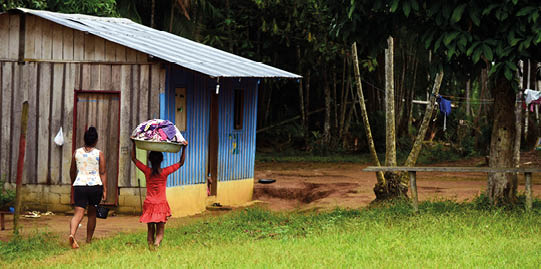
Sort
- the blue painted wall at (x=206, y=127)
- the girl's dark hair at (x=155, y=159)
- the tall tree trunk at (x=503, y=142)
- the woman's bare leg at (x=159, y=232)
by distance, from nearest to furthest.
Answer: the girl's dark hair at (x=155, y=159), the woman's bare leg at (x=159, y=232), the tall tree trunk at (x=503, y=142), the blue painted wall at (x=206, y=127)

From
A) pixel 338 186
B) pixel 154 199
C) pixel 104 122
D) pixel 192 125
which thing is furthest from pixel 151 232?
pixel 338 186

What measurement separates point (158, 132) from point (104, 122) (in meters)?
4.98

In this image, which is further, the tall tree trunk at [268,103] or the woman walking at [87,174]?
the tall tree trunk at [268,103]

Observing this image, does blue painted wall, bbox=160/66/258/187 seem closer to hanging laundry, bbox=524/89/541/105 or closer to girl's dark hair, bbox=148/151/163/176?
girl's dark hair, bbox=148/151/163/176

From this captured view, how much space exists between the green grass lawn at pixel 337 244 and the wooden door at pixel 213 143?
356 cm

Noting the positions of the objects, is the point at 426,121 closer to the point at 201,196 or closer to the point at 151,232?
the point at 201,196

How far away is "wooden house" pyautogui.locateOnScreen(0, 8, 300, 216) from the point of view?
1396 cm

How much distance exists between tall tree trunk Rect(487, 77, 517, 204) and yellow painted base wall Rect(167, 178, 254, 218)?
5.30 meters

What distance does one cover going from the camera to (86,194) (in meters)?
10.4

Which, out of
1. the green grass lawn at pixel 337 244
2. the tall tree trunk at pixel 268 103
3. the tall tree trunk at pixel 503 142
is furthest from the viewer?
the tall tree trunk at pixel 268 103

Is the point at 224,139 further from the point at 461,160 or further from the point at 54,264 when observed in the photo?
the point at 461,160

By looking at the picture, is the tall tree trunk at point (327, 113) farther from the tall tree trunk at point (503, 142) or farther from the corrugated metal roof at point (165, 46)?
the tall tree trunk at point (503, 142)

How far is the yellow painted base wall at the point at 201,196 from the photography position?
14.5 meters

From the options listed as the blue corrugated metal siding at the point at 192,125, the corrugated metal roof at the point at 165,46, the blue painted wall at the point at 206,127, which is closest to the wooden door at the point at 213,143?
the blue painted wall at the point at 206,127
